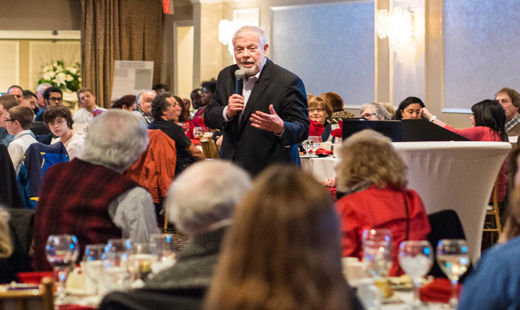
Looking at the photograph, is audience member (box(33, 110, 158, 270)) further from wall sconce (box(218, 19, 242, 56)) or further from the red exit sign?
the red exit sign

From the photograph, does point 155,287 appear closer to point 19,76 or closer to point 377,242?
point 377,242

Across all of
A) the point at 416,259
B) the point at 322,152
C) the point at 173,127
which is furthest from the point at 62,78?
the point at 416,259

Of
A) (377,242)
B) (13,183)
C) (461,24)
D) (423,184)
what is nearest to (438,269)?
(377,242)

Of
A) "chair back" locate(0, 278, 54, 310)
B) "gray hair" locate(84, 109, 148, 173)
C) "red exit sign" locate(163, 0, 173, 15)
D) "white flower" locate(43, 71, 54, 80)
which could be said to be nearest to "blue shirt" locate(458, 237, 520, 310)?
"chair back" locate(0, 278, 54, 310)

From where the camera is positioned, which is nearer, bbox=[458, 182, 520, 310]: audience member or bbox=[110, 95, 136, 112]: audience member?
bbox=[458, 182, 520, 310]: audience member

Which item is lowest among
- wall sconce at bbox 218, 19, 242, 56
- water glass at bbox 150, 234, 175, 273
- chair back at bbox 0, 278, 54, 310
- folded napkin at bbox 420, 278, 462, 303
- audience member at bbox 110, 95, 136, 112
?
folded napkin at bbox 420, 278, 462, 303

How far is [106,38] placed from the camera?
13.1 metres

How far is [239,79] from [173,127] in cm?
304

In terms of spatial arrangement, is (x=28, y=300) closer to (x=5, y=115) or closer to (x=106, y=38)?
(x=5, y=115)

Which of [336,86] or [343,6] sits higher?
[343,6]

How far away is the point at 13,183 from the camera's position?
4223 millimetres

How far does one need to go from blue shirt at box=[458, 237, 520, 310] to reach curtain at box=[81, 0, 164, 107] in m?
12.0

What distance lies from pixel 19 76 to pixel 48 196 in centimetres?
1434

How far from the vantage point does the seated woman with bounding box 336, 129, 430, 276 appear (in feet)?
7.98
